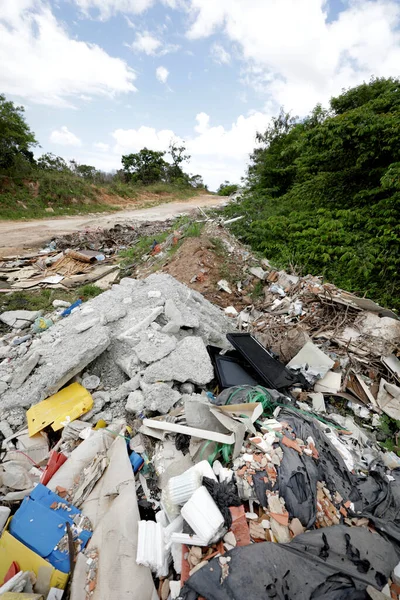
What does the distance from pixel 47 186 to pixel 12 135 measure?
112 inches

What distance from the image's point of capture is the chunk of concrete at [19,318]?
5.32 meters

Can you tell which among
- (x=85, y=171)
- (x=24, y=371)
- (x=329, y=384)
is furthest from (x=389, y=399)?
(x=85, y=171)

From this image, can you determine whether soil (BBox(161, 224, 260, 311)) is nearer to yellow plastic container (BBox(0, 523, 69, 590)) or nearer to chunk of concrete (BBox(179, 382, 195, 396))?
chunk of concrete (BBox(179, 382, 195, 396))

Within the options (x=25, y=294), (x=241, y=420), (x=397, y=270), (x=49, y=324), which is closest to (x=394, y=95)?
(x=397, y=270)

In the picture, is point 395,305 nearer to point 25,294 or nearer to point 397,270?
point 397,270

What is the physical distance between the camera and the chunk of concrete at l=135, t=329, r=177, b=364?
3574 mm

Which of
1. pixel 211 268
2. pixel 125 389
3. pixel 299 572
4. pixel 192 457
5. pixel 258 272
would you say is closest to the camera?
pixel 299 572

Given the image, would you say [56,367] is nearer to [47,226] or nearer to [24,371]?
[24,371]

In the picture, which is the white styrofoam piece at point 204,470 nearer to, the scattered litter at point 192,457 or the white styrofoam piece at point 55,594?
the scattered litter at point 192,457

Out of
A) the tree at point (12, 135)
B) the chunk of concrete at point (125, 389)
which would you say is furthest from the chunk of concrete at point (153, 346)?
the tree at point (12, 135)

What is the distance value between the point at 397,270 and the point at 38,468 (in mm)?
6860

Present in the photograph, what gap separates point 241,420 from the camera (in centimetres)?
239

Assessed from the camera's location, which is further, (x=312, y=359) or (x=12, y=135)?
(x=12, y=135)

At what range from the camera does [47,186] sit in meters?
16.5
